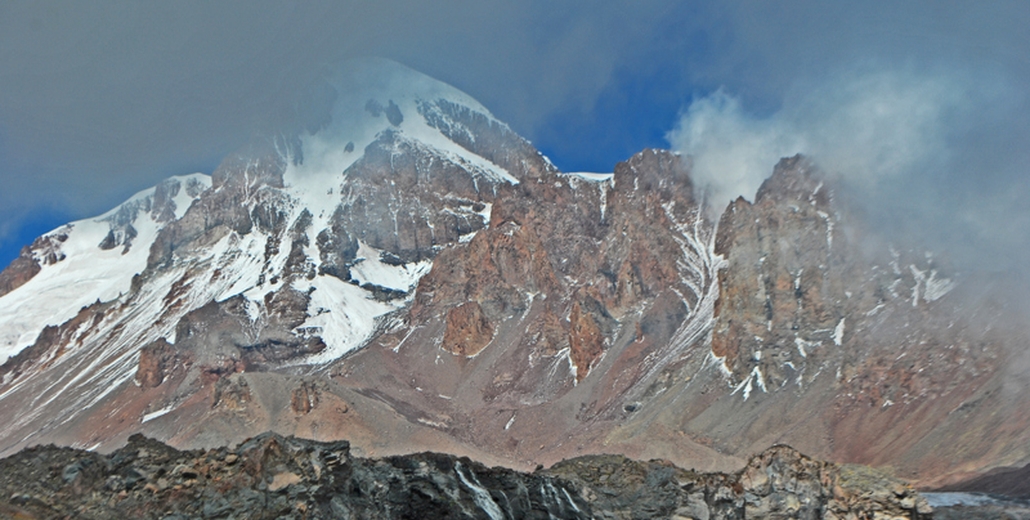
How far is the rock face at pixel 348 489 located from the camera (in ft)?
84.0

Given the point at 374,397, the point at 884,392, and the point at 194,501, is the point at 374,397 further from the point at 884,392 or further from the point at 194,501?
the point at 194,501

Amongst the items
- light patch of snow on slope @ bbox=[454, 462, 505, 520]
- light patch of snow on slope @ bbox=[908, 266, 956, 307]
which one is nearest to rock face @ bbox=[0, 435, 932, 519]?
light patch of snow on slope @ bbox=[454, 462, 505, 520]

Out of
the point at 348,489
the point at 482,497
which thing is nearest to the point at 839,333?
the point at 482,497

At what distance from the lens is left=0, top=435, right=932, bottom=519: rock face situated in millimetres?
25609

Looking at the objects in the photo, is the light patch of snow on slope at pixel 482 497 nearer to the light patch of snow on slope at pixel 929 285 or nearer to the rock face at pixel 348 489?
the rock face at pixel 348 489

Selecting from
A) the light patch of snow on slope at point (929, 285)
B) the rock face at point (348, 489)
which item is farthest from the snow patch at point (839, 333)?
the rock face at point (348, 489)

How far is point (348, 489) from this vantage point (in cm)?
2934

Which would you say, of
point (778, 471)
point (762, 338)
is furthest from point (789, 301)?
point (778, 471)

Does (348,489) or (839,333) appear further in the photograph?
(839,333)

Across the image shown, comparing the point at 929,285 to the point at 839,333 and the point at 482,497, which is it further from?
the point at 482,497

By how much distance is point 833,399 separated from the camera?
134000mm

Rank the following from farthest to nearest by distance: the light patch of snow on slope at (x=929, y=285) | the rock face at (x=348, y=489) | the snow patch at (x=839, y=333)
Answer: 1. the snow patch at (x=839, y=333)
2. the light patch of snow on slope at (x=929, y=285)
3. the rock face at (x=348, y=489)

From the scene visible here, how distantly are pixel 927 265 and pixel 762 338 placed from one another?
37872 mm

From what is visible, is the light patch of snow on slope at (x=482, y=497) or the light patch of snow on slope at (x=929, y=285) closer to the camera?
the light patch of snow on slope at (x=482, y=497)
